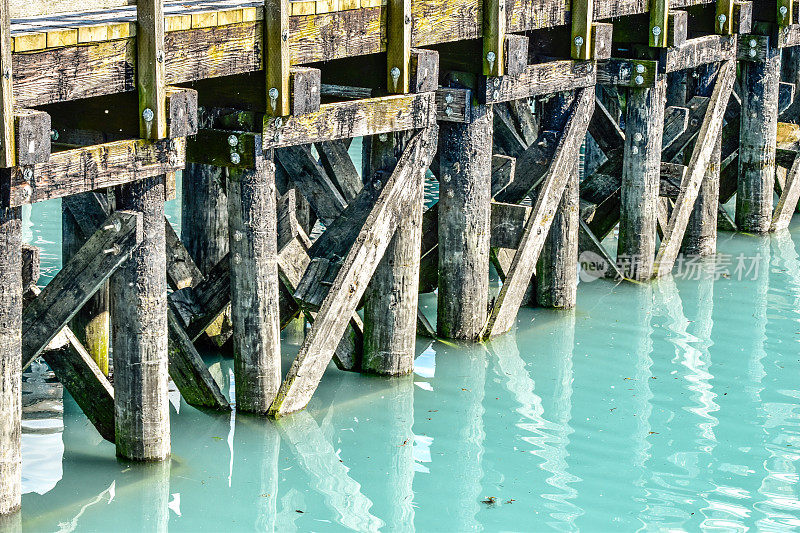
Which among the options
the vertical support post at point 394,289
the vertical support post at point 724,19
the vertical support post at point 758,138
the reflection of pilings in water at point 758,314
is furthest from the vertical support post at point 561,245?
the vertical support post at point 758,138

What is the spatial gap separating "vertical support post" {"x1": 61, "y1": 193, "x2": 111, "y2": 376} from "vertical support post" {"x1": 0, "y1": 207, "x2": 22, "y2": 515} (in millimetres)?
2102

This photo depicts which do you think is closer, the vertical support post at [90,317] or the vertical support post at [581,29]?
the vertical support post at [90,317]

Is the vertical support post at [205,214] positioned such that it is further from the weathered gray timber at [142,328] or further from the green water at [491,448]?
the weathered gray timber at [142,328]

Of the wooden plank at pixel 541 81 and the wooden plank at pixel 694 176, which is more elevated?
the wooden plank at pixel 541 81

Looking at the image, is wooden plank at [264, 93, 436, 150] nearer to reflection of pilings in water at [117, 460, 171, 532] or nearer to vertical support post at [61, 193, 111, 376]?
vertical support post at [61, 193, 111, 376]

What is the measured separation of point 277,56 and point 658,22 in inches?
173

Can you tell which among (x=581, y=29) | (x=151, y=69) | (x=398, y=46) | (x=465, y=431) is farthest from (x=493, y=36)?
(x=151, y=69)

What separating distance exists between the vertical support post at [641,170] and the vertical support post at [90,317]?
4430 mm

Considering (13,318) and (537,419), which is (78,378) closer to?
(13,318)

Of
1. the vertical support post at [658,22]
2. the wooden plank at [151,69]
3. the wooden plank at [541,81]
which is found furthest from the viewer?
the vertical support post at [658,22]

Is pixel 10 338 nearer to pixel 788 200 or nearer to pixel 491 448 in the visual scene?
pixel 491 448

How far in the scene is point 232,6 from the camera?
702 cm

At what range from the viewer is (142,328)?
6.47 m

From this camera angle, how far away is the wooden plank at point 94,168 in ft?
18.7
